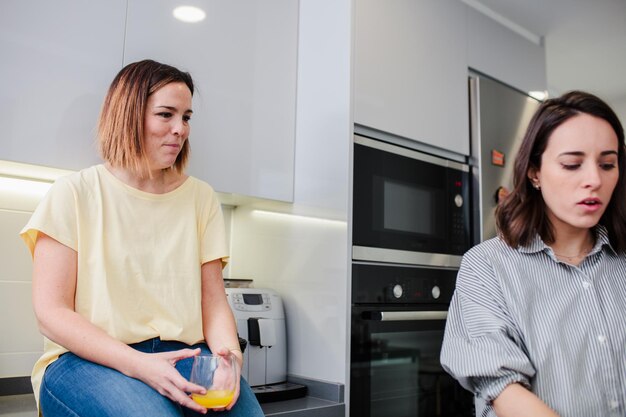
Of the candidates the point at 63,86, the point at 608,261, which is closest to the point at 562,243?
the point at 608,261

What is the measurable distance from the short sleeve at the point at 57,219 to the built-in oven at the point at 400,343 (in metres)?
0.81

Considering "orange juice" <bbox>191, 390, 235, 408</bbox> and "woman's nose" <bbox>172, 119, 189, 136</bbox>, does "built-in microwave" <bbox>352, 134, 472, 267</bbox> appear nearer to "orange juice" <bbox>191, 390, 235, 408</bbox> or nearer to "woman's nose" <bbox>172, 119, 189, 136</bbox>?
"woman's nose" <bbox>172, 119, 189, 136</bbox>

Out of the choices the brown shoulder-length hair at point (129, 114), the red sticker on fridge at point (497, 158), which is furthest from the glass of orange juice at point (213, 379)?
the red sticker on fridge at point (497, 158)

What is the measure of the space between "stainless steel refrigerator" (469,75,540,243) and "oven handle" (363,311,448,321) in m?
0.35

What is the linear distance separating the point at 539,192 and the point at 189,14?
1099mm

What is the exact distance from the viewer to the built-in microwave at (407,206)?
1824 mm

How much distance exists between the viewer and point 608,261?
1.19 m

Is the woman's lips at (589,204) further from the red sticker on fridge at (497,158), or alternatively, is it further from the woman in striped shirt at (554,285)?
the red sticker on fridge at (497,158)

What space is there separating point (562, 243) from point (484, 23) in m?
1.37

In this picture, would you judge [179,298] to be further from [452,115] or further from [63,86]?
[452,115]

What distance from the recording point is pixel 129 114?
135 cm

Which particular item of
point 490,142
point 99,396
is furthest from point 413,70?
point 99,396

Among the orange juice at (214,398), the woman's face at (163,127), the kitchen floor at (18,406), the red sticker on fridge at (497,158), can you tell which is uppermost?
the red sticker on fridge at (497,158)

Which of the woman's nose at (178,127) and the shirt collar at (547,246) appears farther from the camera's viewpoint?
the woman's nose at (178,127)
